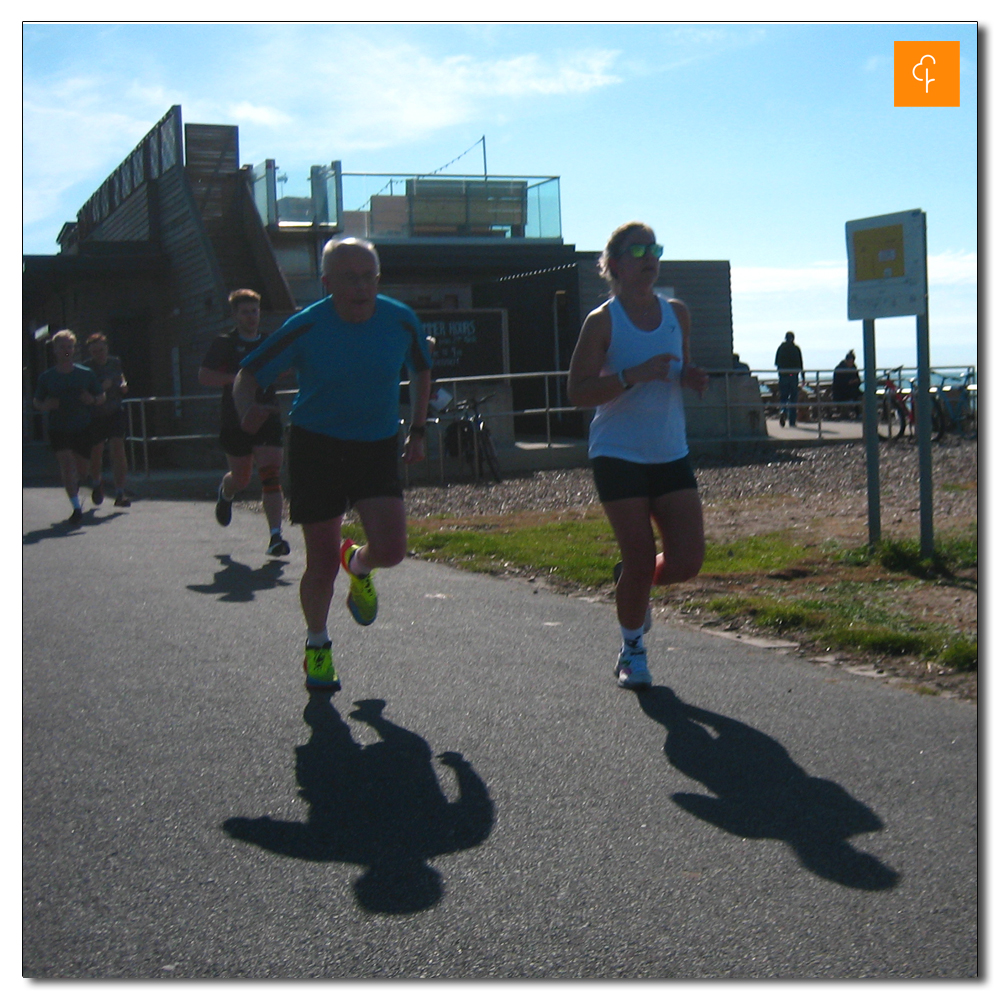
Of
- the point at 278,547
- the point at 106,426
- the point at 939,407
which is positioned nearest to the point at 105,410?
the point at 106,426

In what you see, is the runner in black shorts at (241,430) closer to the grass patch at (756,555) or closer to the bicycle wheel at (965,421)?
the grass patch at (756,555)

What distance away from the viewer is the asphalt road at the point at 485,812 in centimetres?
272

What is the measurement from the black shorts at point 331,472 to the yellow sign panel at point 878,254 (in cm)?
442

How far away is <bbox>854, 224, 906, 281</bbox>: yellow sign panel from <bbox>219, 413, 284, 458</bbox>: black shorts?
414 centimetres

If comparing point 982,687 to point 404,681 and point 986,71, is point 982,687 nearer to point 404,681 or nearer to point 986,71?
point 986,71

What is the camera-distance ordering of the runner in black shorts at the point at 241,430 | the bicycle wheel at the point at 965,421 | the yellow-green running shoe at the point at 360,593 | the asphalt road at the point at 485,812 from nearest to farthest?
the asphalt road at the point at 485,812
the yellow-green running shoe at the point at 360,593
the runner in black shorts at the point at 241,430
the bicycle wheel at the point at 965,421

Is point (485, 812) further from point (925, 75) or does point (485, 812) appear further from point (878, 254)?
point (878, 254)

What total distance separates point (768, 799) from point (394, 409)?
2.12 metres

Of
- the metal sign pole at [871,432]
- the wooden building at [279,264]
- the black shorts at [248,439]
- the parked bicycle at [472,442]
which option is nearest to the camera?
the metal sign pole at [871,432]

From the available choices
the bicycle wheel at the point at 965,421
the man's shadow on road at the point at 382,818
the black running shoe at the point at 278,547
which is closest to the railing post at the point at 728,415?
the bicycle wheel at the point at 965,421

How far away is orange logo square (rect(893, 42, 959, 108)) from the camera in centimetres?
285

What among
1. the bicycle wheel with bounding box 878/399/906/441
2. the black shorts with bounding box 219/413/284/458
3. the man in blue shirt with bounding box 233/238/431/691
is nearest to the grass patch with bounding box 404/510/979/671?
the black shorts with bounding box 219/413/284/458

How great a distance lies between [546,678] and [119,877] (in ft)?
8.09

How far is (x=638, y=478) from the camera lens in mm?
4820
